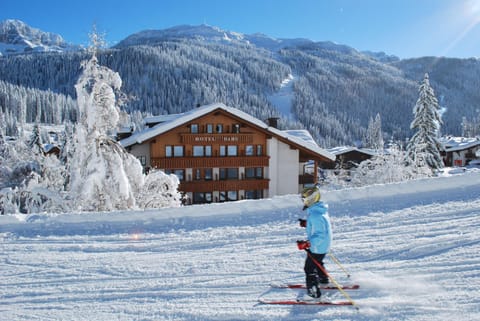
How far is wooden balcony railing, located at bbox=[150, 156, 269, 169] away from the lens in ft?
89.1

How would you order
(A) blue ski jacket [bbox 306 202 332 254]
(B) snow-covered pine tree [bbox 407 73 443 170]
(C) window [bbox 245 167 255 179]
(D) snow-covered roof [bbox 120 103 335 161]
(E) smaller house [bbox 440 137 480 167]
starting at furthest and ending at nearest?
1. (E) smaller house [bbox 440 137 480 167]
2. (B) snow-covered pine tree [bbox 407 73 443 170]
3. (C) window [bbox 245 167 255 179]
4. (D) snow-covered roof [bbox 120 103 335 161]
5. (A) blue ski jacket [bbox 306 202 332 254]

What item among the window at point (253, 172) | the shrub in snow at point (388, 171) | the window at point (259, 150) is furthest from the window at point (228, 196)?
the shrub in snow at point (388, 171)

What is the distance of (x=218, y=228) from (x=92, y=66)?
11.4 meters

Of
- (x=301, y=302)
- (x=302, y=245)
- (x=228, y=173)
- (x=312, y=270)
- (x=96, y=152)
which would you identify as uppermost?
(x=96, y=152)

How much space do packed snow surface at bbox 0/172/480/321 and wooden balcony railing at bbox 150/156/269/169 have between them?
60.8ft

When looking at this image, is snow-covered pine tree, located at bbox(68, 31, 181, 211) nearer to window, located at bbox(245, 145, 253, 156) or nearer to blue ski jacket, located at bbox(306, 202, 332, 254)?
blue ski jacket, located at bbox(306, 202, 332, 254)

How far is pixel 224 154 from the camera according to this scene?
29.1 metres

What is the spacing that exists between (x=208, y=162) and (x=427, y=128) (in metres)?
19.2

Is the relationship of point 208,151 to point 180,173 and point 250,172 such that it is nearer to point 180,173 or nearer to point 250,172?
point 180,173

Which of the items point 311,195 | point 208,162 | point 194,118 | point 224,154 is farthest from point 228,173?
point 311,195

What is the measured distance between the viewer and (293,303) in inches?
186

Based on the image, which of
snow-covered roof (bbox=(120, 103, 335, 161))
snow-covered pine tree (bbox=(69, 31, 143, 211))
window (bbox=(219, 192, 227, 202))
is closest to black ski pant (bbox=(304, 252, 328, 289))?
snow-covered pine tree (bbox=(69, 31, 143, 211))

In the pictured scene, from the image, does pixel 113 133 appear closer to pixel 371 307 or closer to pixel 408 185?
pixel 408 185

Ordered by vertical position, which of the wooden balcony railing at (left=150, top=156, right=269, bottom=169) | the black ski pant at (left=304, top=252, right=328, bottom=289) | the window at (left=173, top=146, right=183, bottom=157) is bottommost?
the black ski pant at (left=304, top=252, right=328, bottom=289)
